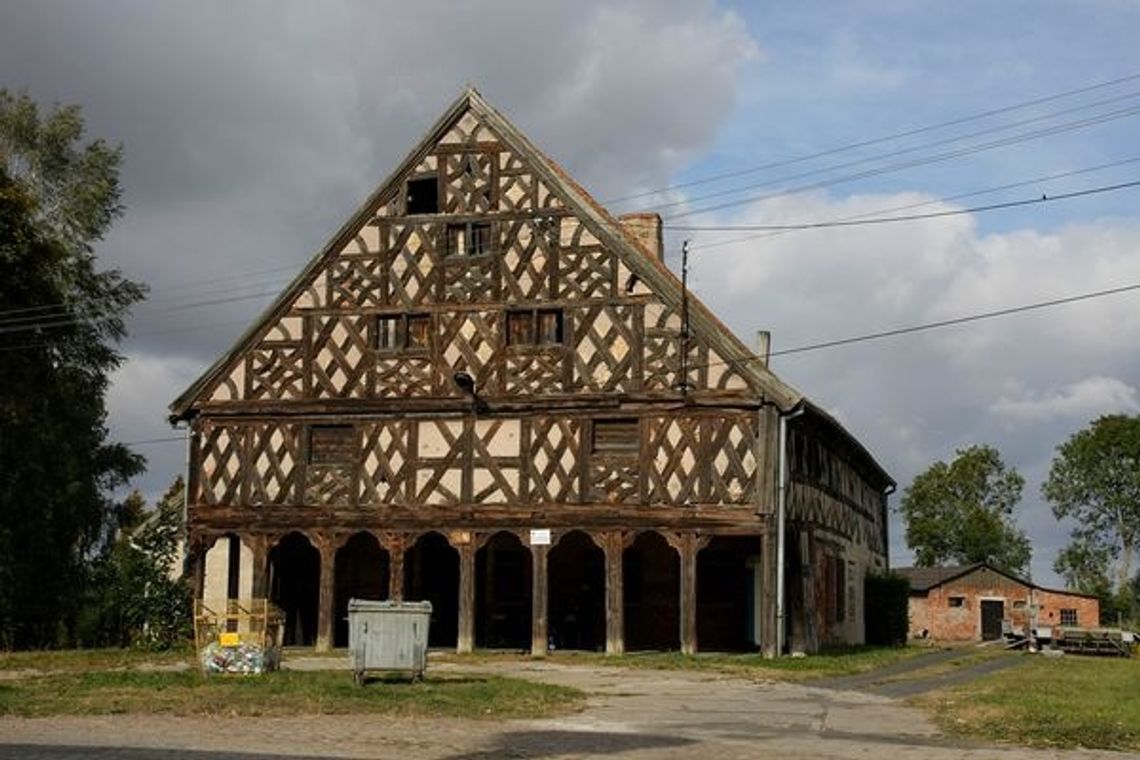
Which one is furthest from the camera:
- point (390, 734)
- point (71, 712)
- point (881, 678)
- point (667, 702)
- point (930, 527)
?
point (930, 527)

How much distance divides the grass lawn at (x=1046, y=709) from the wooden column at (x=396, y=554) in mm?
12323

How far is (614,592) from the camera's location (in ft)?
103

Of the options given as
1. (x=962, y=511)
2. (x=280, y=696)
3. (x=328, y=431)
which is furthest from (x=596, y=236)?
(x=962, y=511)

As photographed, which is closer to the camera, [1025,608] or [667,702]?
[667,702]

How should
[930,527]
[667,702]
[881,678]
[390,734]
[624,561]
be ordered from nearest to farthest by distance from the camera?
[390,734]
[667,702]
[881,678]
[624,561]
[930,527]

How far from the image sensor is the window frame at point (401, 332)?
33281 mm

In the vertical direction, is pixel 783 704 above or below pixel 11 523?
below

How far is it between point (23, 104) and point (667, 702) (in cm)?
3116

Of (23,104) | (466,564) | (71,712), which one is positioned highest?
(23,104)

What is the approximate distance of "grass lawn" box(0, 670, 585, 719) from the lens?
17.9 m

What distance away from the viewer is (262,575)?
109 feet

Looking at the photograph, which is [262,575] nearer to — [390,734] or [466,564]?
[466,564]

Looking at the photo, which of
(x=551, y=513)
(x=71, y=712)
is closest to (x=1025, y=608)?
(x=551, y=513)

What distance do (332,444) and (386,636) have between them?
41.7 ft
